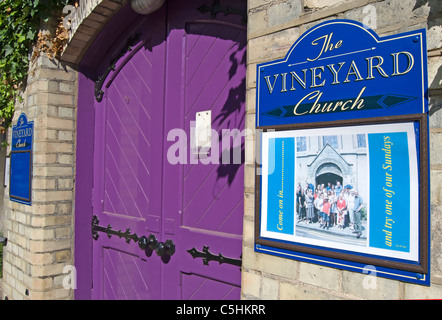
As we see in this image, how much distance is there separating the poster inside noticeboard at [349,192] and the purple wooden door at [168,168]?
1.98 ft

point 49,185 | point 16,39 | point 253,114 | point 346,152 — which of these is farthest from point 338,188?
point 16,39

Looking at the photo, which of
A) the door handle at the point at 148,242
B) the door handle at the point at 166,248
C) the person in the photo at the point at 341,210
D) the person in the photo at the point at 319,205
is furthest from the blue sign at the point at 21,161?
the person in the photo at the point at 341,210

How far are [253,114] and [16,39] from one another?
3056mm

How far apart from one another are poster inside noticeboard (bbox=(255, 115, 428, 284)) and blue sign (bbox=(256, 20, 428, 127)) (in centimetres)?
6

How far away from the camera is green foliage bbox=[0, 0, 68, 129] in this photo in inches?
139

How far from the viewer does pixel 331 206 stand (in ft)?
5.42

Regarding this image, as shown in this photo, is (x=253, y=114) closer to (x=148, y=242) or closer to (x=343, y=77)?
(x=343, y=77)

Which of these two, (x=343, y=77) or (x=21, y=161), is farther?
(x=21, y=161)

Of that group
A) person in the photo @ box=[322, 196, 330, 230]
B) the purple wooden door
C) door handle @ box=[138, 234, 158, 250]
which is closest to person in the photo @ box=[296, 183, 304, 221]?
person in the photo @ box=[322, 196, 330, 230]

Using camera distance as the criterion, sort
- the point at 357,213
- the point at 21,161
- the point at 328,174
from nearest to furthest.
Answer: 1. the point at 357,213
2. the point at 328,174
3. the point at 21,161

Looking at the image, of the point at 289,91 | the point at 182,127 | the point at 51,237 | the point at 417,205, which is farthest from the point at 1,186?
the point at 417,205

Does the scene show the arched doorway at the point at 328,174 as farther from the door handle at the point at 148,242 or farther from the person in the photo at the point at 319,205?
the door handle at the point at 148,242

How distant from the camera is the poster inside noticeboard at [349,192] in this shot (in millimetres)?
1417

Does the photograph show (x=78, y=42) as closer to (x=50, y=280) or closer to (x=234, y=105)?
(x=234, y=105)
